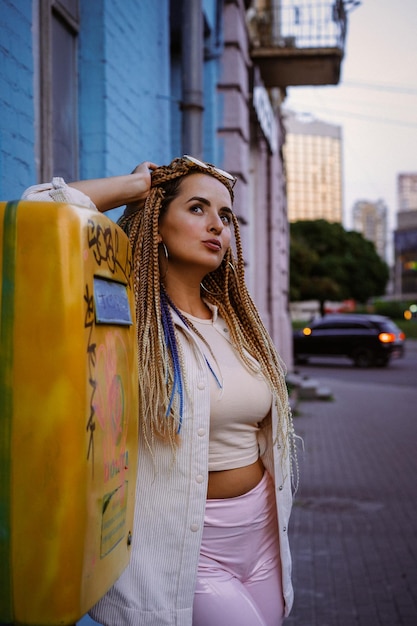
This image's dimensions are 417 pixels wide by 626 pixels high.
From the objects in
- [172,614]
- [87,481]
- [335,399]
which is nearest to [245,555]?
[172,614]

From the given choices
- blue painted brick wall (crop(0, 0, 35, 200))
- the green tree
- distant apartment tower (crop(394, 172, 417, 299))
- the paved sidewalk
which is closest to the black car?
the paved sidewalk

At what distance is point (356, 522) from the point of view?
18.9ft

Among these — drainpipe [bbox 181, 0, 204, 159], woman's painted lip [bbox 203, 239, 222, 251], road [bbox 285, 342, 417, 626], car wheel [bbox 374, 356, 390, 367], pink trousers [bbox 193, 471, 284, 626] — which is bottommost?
Answer: car wheel [bbox 374, 356, 390, 367]

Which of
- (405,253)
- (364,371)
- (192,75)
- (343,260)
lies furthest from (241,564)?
(405,253)

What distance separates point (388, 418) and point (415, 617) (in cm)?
759

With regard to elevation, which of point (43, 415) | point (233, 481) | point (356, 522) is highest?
point (43, 415)

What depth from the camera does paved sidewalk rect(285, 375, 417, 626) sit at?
13.6 ft

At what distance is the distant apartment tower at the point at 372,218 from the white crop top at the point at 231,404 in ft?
535

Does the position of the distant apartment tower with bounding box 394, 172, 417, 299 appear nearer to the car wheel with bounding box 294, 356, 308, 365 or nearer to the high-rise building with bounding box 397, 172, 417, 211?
the high-rise building with bounding box 397, 172, 417, 211

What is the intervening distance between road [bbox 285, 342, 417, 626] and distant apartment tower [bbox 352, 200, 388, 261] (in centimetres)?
15457

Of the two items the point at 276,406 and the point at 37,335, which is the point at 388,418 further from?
the point at 37,335

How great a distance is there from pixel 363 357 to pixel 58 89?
18.9 metres

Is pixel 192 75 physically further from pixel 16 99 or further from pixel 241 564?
pixel 241 564

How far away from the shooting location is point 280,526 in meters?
2.21
